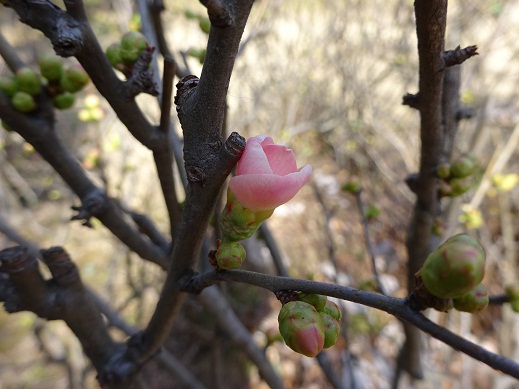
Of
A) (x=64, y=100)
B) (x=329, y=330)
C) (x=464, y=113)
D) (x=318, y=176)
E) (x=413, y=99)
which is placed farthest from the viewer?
(x=318, y=176)

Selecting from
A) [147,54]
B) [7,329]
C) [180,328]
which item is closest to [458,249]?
[147,54]

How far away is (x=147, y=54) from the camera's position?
712mm

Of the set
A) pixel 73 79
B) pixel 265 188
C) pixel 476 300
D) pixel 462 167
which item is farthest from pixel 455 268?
pixel 73 79

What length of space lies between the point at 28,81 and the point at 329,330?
79 cm

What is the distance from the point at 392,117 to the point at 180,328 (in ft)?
11.6

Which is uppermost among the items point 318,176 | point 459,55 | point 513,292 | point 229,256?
point 459,55

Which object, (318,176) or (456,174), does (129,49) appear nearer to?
(456,174)

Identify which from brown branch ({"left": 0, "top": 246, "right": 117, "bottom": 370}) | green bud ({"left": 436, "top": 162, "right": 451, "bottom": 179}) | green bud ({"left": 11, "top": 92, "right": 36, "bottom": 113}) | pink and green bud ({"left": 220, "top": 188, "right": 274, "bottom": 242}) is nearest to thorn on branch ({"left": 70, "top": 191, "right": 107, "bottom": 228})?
brown branch ({"left": 0, "top": 246, "right": 117, "bottom": 370})

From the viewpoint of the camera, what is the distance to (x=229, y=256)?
0.54m

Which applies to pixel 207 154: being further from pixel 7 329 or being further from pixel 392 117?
pixel 392 117

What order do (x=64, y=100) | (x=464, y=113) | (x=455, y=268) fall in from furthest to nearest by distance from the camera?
(x=464, y=113)
(x=64, y=100)
(x=455, y=268)

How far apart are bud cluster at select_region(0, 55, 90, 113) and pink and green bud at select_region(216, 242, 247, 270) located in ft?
1.82

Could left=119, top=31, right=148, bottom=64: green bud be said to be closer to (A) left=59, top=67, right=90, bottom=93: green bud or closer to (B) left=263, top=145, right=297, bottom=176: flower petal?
(A) left=59, top=67, right=90, bottom=93: green bud

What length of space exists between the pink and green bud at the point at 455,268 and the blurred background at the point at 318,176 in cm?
127
